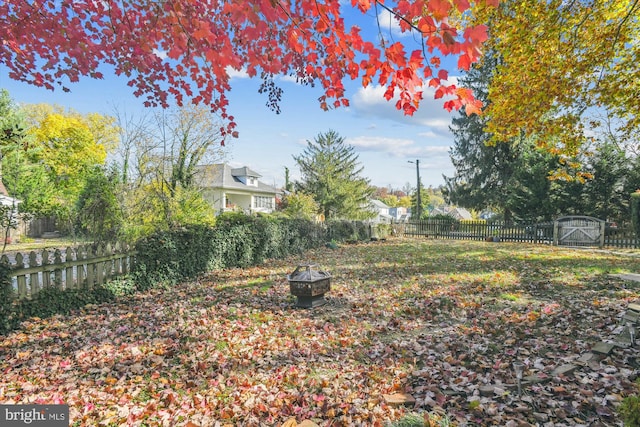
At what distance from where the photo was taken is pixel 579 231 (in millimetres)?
17062

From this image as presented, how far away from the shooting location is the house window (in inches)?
1704

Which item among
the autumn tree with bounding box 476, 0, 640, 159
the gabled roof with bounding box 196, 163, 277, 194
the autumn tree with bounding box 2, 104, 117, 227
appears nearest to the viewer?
the autumn tree with bounding box 476, 0, 640, 159

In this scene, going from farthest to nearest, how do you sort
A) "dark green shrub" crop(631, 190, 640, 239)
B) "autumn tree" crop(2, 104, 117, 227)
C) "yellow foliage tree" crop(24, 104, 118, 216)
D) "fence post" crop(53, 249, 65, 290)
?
"yellow foliage tree" crop(24, 104, 118, 216), "autumn tree" crop(2, 104, 117, 227), "dark green shrub" crop(631, 190, 640, 239), "fence post" crop(53, 249, 65, 290)

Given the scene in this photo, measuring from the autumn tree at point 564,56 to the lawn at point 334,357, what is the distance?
380cm

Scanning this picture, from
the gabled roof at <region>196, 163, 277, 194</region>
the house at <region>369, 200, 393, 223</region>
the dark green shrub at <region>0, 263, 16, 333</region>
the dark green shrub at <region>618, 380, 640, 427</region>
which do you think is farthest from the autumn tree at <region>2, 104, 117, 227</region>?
the house at <region>369, 200, 393, 223</region>

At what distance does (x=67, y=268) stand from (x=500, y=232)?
21.8 m

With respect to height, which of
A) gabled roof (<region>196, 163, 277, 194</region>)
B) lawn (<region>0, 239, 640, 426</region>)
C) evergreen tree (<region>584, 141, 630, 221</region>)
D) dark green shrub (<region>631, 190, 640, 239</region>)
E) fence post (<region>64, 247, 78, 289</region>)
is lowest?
lawn (<region>0, 239, 640, 426</region>)

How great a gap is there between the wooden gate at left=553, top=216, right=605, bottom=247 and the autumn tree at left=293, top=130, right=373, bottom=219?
17.6m

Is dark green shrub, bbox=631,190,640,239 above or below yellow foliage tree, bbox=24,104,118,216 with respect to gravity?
below

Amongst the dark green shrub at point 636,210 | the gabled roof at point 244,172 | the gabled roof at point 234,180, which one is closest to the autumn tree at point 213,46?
the dark green shrub at point 636,210

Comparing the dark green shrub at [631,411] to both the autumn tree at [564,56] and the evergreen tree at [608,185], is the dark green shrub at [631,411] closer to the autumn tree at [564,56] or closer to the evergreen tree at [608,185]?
the autumn tree at [564,56]

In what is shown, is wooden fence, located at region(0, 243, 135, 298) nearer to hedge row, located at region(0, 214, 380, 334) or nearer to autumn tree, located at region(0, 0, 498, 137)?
hedge row, located at region(0, 214, 380, 334)

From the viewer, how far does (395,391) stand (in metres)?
3.26

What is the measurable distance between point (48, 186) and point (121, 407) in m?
24.3
